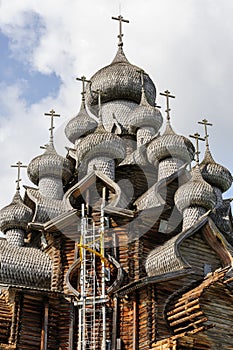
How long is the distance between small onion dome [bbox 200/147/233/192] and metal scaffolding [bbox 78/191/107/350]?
10.8 feet

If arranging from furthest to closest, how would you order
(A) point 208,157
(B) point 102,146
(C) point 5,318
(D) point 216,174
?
(A) point 208,157 < (D) point 216,174 < (B) point 102,146 < (C) point 5,318

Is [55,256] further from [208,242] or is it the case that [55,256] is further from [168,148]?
[168,148]

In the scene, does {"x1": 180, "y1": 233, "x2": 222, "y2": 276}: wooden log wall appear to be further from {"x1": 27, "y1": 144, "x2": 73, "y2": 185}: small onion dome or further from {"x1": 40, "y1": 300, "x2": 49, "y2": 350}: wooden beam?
{"x1": 27, "y1": 144, "x2": 73, "y2": 185}: small onion dome

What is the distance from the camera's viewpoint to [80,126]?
15.8 meters

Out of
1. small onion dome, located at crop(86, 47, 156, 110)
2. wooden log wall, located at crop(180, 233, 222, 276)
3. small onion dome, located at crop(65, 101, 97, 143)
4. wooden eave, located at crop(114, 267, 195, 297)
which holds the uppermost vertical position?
small onion dome, located at crop(86, 47, 156, 110)

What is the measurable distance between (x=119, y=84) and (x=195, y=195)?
5173 millimetres

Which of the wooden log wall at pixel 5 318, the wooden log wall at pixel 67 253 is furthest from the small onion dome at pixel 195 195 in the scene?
the wooden log wall at pixel 5 318

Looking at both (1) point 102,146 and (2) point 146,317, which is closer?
(2) point 146,317

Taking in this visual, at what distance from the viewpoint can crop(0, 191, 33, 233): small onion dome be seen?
13422mm

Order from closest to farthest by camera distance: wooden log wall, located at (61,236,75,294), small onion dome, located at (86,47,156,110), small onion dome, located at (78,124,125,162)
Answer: wooden log wall, located at (61,236,75,294)
small onion dome, located at (78,124,125,162)
small onion dome, located at (86,47,156,110)

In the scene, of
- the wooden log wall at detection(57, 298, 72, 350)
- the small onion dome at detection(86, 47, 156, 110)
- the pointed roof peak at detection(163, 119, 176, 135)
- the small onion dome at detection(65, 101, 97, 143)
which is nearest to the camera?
the wooden log wall at detection(57, 298, 72, 350)

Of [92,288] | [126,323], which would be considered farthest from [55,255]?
[126,323]

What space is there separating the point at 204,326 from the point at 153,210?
276 centimetres

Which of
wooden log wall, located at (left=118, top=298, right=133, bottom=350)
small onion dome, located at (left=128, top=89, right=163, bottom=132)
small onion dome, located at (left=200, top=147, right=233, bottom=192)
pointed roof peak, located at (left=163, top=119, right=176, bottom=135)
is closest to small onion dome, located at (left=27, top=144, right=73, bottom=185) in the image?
small onion dome, located at (left=128, top=89, right=163, bottom=132)
